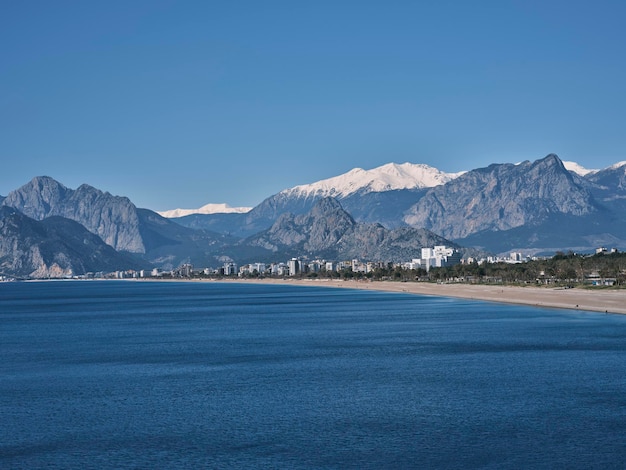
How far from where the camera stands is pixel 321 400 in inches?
2026

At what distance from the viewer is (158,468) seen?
1436 inches

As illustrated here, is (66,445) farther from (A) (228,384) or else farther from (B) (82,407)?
(A) (228,384)

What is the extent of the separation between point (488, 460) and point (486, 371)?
26.0 meters

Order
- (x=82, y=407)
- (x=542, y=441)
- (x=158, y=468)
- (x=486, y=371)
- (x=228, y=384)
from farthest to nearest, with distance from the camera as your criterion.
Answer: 1. (x=486, y=371)
2. (x=228, y=384)
3. (x=82, y=407)
4. (x=542, y=441)
5. (x=158, y=468)

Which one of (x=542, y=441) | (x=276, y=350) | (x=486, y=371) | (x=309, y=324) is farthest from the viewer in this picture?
(x=309, y=324)

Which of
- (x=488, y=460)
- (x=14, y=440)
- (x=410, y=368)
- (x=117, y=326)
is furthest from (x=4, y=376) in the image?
(x=117, y=326)

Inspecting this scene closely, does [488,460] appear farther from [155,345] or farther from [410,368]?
[155,345]

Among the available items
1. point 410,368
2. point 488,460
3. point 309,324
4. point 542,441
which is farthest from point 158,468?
point 309,324

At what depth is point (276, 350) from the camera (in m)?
80.4

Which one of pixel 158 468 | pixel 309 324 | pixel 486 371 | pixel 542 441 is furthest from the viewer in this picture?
pixel 309 324

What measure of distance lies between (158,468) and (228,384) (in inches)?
852

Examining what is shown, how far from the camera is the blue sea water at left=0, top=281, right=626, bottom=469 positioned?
38.4 meters

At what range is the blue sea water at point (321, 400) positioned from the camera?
1513 inches

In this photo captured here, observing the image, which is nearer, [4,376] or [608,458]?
[608,458]
